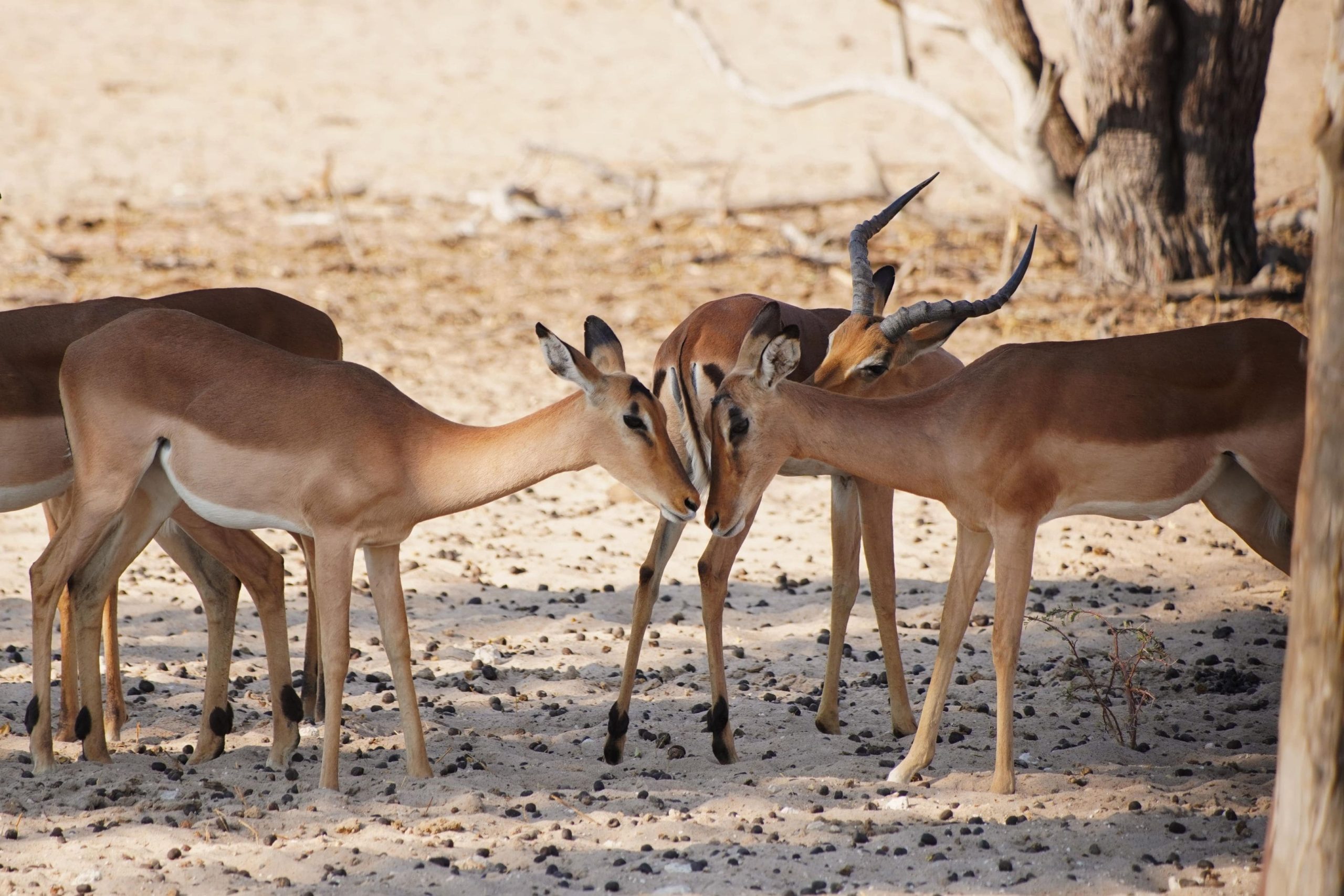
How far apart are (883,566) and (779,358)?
4.35ft

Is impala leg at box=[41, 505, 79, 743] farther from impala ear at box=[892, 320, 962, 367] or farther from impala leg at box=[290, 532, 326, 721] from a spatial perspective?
impala ear at box=[892, 320, 962, 367]

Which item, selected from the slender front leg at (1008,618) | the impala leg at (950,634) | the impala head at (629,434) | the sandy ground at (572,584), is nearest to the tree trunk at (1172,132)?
the sandy ground at (572,584)

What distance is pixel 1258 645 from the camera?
6949mm

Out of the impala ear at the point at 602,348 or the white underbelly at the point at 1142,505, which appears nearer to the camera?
the white underbelly at the point at 1142,505

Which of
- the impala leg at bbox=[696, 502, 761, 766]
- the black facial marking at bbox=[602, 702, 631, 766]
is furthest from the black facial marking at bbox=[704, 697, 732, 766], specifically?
the black facial marking at bbox=[602, 702, 631, 766]

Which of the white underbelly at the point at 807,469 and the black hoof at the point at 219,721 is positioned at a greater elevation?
the white underbelly at the point at 807,469

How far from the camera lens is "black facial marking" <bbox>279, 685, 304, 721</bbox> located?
5.75 m

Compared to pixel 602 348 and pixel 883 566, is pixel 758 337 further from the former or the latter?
pixel 883 566

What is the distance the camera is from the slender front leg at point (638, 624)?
5.86 meters

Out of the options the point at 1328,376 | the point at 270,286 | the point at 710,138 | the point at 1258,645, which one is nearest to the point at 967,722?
the point at 1258,645

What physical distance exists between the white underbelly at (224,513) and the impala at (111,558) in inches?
21.6

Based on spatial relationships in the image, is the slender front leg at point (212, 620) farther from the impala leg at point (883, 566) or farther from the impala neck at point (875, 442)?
the impala leg at point (883, 566)

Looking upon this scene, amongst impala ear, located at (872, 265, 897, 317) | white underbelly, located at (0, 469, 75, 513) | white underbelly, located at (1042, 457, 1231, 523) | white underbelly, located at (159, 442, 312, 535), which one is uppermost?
impala ear, located at (872, 265, 897, 317)

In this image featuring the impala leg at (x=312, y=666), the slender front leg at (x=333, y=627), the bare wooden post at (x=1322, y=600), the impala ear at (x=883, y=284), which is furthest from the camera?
the impala ear at (x=883, y=284)
